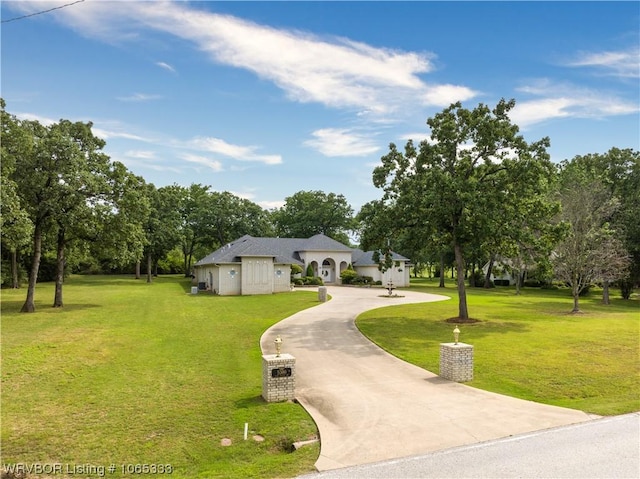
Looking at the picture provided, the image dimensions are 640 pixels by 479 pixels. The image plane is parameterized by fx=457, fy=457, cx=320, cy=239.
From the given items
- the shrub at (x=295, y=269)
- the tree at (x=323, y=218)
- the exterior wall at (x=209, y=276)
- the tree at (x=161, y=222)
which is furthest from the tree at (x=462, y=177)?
the tree at (x=323, y=218)

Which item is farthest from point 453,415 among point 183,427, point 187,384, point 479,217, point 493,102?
point 493,102

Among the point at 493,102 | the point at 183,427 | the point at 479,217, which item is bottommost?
the point at 183,427

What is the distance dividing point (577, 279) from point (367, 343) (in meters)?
17.9

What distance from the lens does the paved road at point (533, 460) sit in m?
6.93

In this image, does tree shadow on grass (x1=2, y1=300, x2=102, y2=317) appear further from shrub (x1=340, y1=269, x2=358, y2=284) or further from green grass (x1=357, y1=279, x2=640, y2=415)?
shrub (x1=340, y1=269, x2=358, y2=284)

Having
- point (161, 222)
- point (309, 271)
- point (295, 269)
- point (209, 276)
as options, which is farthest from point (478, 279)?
point (161, 222)

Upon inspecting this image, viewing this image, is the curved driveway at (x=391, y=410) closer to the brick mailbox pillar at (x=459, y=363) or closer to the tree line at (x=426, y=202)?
the brick mailbox pillar at (x=459, y=363)

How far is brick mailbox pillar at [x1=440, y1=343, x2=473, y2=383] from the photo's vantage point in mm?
12312

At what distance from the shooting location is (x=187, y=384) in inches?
466

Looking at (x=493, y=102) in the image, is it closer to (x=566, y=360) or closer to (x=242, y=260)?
(x=566, y=360)

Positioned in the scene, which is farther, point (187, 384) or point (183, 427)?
point (187, 384)

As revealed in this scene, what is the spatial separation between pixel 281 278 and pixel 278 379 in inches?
1234

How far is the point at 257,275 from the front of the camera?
39.6 m

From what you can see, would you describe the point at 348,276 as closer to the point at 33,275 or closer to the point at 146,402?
the point at 33,275
